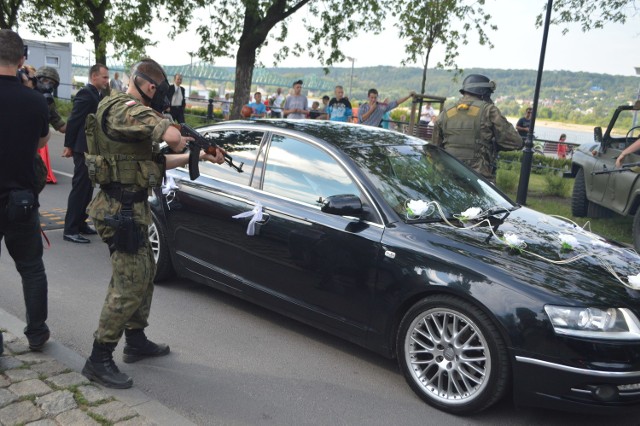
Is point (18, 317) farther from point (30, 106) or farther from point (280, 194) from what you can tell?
point (280, 194)

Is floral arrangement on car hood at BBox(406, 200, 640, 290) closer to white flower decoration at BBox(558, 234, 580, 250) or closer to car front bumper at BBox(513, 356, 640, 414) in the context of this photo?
white flower decoration at BBox(558, 234, 580, 250)

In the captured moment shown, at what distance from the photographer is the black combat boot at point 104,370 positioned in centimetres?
369

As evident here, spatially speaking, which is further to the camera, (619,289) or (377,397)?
(377,397)

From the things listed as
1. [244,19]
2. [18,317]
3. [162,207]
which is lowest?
[18,317]

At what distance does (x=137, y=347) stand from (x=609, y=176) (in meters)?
7.32

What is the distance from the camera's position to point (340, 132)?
16.5 ft

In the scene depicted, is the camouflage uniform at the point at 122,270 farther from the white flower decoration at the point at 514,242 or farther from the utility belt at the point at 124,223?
the white flower decoration at the point at 514,242

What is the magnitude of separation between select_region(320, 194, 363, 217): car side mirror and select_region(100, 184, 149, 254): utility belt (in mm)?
1198

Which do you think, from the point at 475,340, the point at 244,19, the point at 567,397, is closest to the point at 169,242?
the point at 475,340

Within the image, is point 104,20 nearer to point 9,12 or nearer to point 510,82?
point 9,12

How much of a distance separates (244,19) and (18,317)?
45.9 ft

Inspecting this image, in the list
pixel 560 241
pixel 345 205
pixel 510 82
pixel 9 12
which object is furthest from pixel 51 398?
pixel 510 82

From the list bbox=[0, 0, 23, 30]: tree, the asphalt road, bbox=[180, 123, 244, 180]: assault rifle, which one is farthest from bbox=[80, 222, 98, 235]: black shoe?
bbox=[0, 0, 23, 30]: tree

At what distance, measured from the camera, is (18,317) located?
4.79 meters
